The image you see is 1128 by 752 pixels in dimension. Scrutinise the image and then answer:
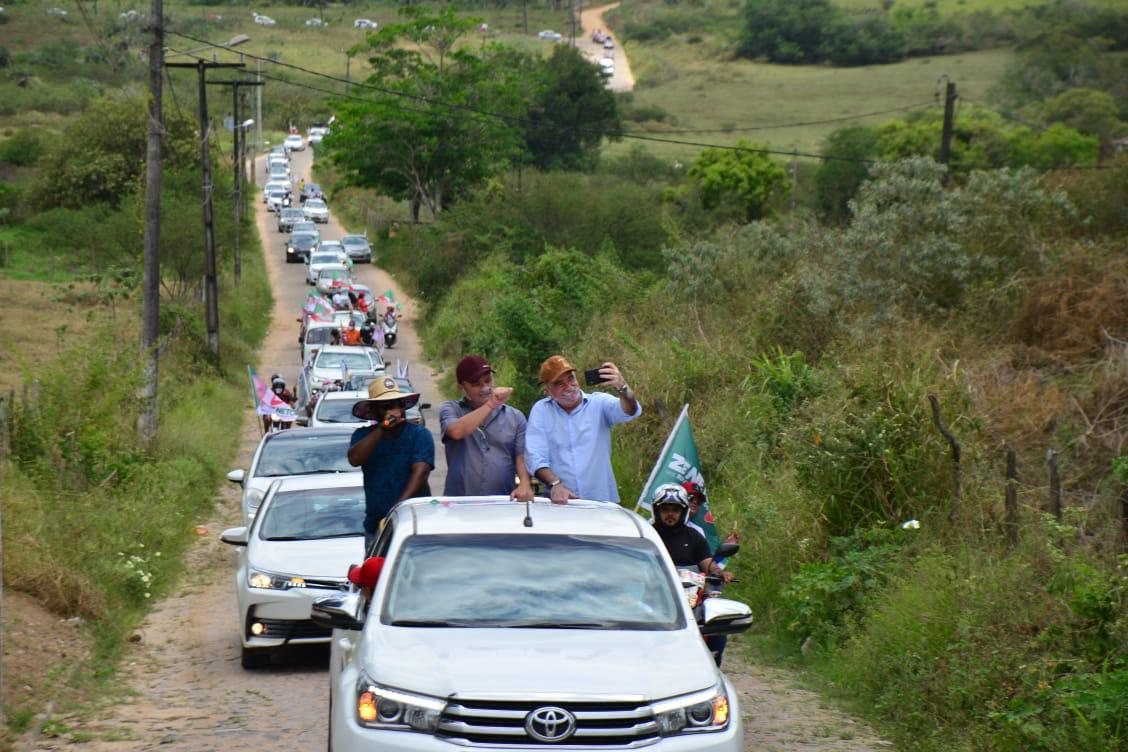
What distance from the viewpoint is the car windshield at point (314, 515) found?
460 inches

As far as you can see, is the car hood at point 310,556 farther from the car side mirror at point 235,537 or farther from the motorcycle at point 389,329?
the motorcycle at point 389,329

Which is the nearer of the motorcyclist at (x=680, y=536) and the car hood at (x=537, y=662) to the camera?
the car hood at (x=537, y=662)

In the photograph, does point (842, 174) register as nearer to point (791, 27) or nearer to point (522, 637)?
point (522, 637)

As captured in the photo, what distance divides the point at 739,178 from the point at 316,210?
95.8ft

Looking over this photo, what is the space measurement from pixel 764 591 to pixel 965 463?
2.18 metres

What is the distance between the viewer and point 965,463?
1195 cm

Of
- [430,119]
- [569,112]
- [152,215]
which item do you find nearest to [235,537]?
[152,215]

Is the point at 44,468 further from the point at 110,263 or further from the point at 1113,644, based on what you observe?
the point at 110,263

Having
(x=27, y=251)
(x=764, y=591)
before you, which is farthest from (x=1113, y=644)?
(x=27, y=251)

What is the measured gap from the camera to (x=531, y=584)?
21.2 ft

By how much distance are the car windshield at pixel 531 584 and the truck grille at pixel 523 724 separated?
70cm

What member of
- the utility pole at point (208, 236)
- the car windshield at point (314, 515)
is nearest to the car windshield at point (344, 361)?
the utility pole at point (208, 236)

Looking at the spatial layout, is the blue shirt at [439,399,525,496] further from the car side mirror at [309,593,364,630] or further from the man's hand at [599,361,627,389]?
the car side mirror at [309,593,364,630]

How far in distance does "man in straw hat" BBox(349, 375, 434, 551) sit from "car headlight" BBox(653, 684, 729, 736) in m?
3.37
